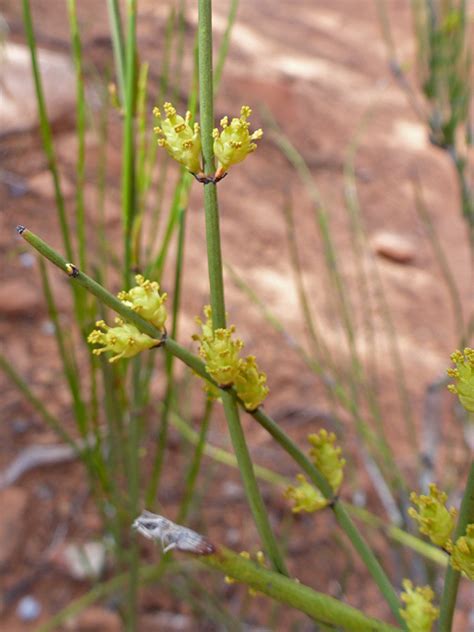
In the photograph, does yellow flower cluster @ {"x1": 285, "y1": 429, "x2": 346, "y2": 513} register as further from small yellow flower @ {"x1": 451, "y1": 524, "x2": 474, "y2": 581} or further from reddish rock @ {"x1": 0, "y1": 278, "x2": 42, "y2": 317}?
reddish rock @ {"x1": 0, "y1": 278, "x2": 42, "y2": 317}

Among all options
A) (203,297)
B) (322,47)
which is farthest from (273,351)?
(322,47)

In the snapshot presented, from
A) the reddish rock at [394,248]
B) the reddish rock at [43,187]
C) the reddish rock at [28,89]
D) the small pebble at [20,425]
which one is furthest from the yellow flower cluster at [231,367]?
the reddish rock at [394,248]

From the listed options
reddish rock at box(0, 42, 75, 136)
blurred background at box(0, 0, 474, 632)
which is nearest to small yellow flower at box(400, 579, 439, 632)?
blurred background at box(0, 0, 474, 632)

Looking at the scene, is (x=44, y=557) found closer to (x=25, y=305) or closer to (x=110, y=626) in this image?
(x=110, y=626)

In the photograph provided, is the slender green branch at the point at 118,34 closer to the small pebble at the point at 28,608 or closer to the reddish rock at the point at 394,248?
the small pebble at the point at 28,608

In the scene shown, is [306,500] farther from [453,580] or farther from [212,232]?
[212,232]
